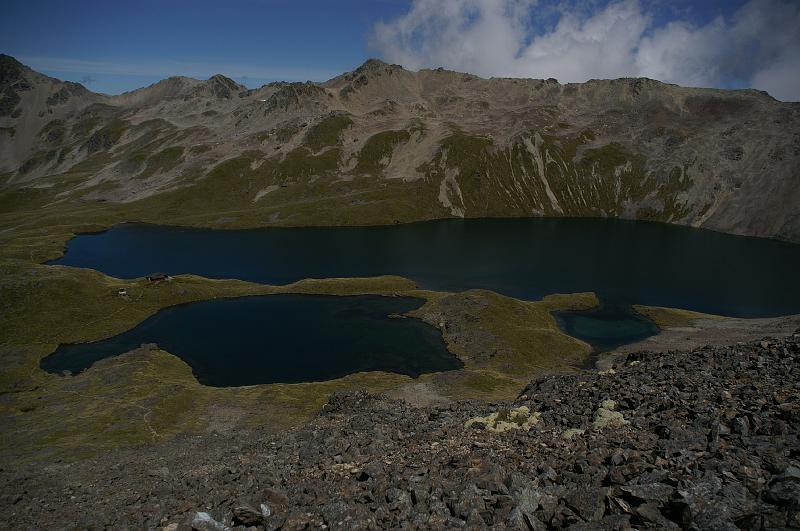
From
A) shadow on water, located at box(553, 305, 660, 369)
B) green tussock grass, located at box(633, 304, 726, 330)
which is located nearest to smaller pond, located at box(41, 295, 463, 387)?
shadow on water, located at box(553, 305, 660, 369)

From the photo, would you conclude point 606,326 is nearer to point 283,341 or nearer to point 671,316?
point 671,316

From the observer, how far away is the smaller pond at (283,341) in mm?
97812

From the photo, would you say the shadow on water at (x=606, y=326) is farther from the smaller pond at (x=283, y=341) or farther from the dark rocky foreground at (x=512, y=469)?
the dark rocky foreground at (x=512, y=469)

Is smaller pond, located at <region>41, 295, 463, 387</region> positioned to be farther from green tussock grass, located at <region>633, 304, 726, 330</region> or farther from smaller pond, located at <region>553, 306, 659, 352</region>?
green tussock grass, located at <region>633, 304, 726, 330</region>

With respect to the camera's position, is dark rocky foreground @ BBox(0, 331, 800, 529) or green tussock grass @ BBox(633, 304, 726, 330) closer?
dark rocky foreground @ BBox(0, 331, 800, 529)

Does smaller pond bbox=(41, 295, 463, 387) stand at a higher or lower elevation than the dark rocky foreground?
lower

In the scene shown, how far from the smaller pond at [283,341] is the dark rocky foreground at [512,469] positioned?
136ft

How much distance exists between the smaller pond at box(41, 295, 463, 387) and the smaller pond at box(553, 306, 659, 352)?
35192 mm

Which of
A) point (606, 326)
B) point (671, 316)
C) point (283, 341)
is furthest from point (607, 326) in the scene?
point (283, 341)

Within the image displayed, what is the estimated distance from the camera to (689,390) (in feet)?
136

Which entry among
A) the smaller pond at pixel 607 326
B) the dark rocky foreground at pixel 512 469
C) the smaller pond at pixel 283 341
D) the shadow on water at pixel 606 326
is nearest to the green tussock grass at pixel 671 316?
the shadow on water at pixel 606 326

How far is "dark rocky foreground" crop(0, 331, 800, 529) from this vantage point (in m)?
23.3

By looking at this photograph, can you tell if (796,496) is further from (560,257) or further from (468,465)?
(560,257)

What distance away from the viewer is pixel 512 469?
30953 millimetres
